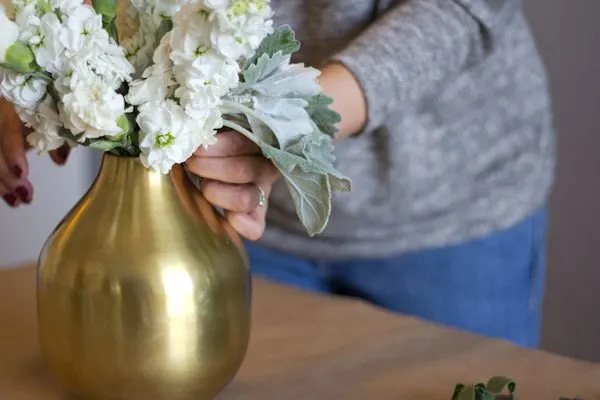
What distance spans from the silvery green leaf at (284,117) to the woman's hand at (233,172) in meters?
0.06

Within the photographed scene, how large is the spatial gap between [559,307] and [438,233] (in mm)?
662

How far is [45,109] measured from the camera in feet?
2.00

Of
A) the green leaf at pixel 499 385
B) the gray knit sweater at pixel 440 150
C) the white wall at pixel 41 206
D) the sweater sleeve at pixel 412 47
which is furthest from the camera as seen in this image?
the white wall at pixel 41 206

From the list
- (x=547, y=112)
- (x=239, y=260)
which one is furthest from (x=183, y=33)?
(x=547, y=112)

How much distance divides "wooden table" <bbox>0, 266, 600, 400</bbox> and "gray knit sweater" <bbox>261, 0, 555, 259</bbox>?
0.13 metres

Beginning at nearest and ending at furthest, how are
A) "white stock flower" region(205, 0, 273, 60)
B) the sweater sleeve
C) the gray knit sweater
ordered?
"white stock flower" region(205, 0, 273, 60), the sweater sleeve, the gray knit sweater

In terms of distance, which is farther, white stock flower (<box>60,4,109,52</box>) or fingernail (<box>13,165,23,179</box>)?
fingernail (<box>13,165,23,179</box>)

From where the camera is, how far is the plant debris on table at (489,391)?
64 centimetres

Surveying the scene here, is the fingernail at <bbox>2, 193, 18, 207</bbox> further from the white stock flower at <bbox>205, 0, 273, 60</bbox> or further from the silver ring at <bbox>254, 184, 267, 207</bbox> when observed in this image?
the white stock flower at <bbox>205, 0, 273, 60</bbox>

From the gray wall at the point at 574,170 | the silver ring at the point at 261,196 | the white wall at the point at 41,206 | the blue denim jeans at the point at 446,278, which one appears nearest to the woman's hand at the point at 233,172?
the silver ring at the point at 261,196

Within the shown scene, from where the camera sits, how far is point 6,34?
570mm

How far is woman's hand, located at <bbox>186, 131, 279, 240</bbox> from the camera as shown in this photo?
0.67m

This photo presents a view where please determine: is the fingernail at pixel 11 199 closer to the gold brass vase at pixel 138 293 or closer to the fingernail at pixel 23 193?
the fingernail at pixel 23 193

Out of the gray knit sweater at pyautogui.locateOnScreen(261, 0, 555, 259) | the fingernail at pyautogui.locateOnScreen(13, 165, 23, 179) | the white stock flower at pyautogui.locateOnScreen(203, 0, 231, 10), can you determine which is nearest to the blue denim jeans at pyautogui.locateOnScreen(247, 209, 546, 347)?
the gray knit sweater at pyautogui.locateOnScreen(261, 0, 555, 259)
